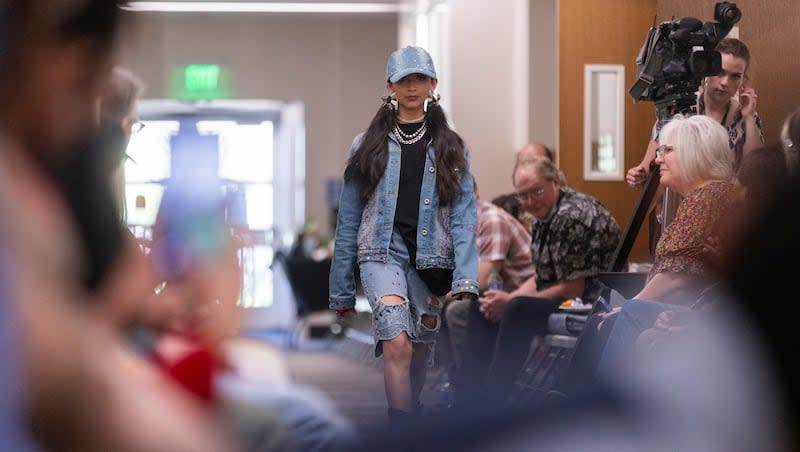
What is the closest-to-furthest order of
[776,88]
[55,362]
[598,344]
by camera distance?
[55,362] < [598,344] < [776,88]

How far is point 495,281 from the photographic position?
3.64 metres

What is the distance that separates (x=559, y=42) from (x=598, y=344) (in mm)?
2301

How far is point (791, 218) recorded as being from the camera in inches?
22.9

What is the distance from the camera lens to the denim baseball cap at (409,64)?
2488mm

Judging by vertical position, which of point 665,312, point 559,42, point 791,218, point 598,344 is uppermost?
point 559,42

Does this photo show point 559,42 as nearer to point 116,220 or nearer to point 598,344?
point 598,344

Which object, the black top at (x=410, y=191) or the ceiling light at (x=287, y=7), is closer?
the black top at (x=410, y=191)

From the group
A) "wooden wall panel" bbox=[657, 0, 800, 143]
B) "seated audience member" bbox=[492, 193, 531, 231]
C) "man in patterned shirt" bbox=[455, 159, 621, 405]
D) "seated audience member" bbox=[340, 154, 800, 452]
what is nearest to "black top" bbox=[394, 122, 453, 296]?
"man in patterned shirt" bbox=[455, 159, 621, 405]

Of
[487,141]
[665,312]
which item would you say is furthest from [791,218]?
[487,141]

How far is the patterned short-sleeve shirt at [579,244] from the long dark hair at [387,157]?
0.84 meters

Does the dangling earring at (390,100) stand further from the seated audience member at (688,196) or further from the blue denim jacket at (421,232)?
the seated audience member at (688,196)

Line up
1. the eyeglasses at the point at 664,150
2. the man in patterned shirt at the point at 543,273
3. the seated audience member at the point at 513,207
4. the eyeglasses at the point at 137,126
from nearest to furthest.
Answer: the eyeglasses at the point at 137,126
the eyeglasses at the point at 664,150
the man in patterned shirt at the point at 543,273
the seated audience member at the point at 513,207

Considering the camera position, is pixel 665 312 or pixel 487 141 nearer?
pixel 665 312

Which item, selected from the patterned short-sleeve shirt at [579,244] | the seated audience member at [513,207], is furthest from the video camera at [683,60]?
the seated audience member at [513,207]
